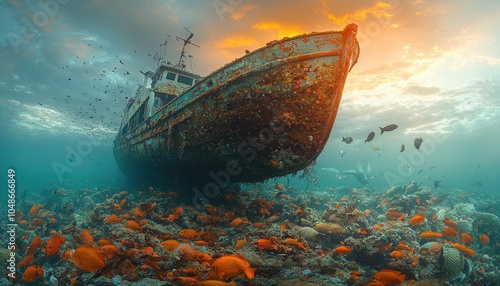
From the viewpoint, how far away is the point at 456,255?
19.2 ft

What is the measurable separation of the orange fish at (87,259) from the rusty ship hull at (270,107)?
13.4 ft

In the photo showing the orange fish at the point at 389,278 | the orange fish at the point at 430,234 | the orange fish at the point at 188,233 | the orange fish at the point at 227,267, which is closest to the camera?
the orange fish at the point at 227,267

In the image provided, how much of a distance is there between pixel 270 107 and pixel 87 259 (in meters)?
4.82

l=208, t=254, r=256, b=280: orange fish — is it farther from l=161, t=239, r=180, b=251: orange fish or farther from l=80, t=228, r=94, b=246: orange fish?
l=80, t=228, r=94, b=246: orange fish

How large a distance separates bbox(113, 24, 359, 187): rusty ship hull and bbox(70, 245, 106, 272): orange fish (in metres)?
4.09

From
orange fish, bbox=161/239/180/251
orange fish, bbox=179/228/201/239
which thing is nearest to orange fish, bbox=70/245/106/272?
orange fish, bbox=161/239/180/251

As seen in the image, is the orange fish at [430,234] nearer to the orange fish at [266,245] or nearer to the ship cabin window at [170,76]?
the orange fish at [266,245]

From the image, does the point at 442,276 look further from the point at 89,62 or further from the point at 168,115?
the point at 89,62

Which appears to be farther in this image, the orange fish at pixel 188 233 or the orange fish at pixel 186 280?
the orange fish at pixel 188 233

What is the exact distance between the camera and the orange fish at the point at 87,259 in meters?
3.61

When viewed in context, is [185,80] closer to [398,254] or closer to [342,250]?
[342,250]

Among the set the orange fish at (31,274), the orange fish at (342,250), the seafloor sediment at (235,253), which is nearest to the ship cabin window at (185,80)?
the seafloor sediment at (235,253)

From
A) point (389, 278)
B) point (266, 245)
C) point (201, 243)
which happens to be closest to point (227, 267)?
point (266, 245)

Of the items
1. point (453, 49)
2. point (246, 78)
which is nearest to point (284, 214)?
point (246, 78)
